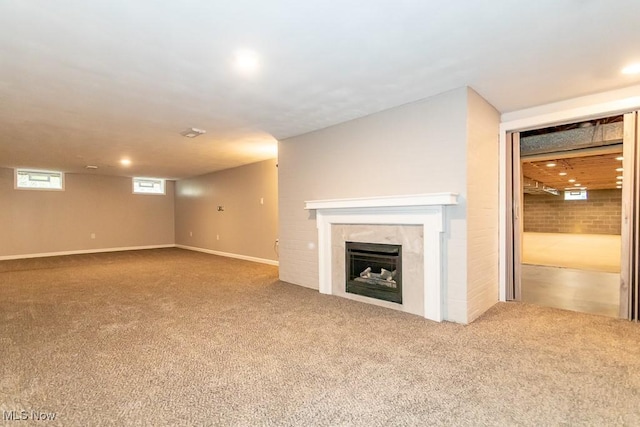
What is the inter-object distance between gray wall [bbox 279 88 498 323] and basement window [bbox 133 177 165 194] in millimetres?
6744

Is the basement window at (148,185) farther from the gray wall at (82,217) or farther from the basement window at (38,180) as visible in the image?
the basement window at (38,180)

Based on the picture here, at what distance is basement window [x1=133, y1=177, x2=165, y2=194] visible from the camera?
9.52 m

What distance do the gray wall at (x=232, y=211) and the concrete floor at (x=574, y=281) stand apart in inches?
181

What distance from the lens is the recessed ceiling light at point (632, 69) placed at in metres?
2.61

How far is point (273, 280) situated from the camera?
4.98m

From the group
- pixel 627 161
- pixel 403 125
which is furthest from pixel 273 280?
pixel 627 161

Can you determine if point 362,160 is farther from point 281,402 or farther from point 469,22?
point 281,402

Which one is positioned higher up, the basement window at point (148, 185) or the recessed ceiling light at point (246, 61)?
the recessed ceiling light at point (246, 61)

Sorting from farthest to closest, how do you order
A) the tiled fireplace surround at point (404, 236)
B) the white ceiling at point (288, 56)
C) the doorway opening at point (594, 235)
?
the doorway opening at point (594, 235) < the tiled fireplace surround at point (404, 236) < the white ceiling at point (288, 56)

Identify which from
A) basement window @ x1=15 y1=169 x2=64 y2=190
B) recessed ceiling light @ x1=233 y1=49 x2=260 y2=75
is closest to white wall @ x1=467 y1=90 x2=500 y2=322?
recessed ceiling light @ x1=233 y1=49 x2=260 y2=75

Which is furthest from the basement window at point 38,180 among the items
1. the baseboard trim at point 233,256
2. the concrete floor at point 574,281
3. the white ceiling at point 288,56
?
the concrete floor at point 574,281

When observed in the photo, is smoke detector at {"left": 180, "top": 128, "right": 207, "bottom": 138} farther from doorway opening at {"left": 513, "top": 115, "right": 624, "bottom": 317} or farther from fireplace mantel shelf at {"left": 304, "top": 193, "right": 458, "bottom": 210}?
doorway opening at {"left": 513, "top": 115, "right": 624, "bottom": 317}

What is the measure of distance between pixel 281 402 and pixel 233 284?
316cm

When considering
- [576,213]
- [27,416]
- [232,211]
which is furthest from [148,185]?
[576,213]
